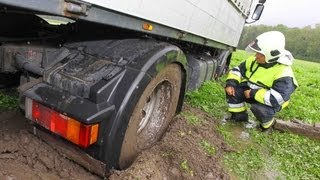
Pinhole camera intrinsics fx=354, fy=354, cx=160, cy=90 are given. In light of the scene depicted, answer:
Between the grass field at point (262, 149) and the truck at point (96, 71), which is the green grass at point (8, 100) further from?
the truck at point (96, 71)

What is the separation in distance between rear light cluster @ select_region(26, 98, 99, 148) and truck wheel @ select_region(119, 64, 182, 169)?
0.33 m

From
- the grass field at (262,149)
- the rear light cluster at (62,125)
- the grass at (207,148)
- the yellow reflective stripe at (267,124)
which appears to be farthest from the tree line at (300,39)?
the rear light cluster at (62,125)

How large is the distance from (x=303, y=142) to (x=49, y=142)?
3.46 metres

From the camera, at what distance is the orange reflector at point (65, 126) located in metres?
2.31

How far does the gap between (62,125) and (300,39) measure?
7978cm

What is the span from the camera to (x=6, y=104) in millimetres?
3812

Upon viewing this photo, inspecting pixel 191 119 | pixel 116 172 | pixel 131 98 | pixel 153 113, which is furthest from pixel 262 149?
pixel 131 98

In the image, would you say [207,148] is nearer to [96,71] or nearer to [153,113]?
[153,113]

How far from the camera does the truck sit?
2.30 m

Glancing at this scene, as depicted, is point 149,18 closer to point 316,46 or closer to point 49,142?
point 49,142

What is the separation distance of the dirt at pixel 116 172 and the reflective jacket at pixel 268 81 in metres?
1.25

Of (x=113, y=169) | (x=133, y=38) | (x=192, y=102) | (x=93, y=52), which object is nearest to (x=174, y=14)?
(x=133, y=38)

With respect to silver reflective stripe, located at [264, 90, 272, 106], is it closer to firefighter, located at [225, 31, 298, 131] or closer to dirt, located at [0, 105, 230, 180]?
firefighter, located at [225, 31, 298, 131]

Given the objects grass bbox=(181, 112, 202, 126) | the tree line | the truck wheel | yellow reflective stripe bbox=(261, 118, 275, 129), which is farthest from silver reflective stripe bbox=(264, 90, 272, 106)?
the tree line
